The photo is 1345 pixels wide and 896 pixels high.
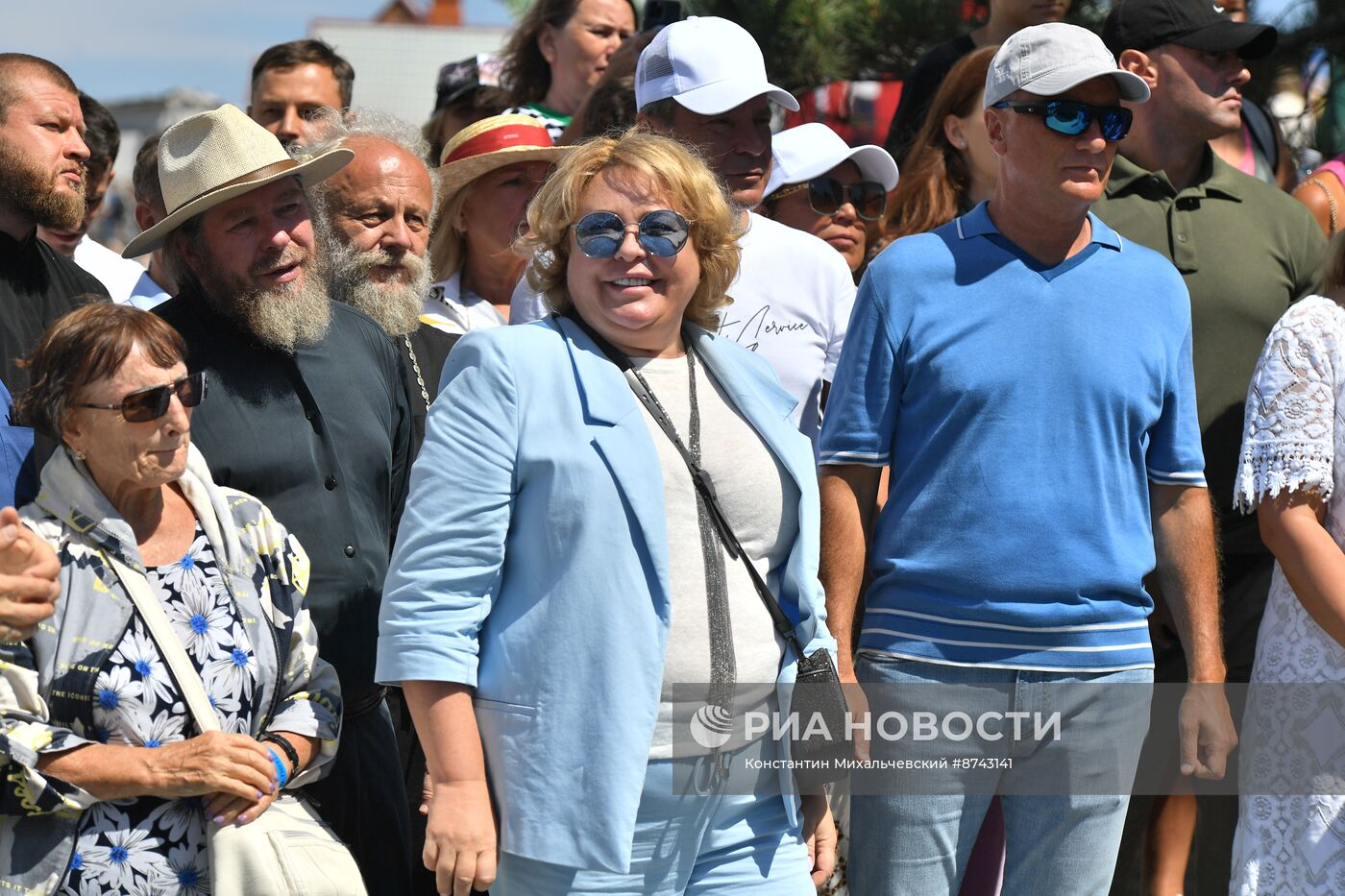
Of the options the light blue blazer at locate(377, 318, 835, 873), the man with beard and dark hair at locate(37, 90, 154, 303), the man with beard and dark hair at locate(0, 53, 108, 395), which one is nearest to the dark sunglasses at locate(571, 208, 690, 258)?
the light blue blazer at locate(377, 318, 835, 873)

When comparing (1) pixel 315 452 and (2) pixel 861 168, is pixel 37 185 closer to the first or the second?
(1) pixel 315 452

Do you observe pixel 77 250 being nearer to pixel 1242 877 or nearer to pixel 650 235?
pixel 650 235

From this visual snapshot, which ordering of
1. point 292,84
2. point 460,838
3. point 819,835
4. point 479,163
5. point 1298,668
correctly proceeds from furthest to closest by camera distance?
point 292,84 < point 479,163 < point 1298,668 < point 819,835 < point 460,838

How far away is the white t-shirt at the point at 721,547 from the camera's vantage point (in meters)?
2.96

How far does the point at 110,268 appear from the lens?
5.74m

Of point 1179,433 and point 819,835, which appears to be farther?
point 1179,433

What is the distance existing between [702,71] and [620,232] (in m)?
1.40

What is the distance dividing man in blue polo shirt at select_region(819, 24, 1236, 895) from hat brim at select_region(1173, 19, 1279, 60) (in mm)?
1210

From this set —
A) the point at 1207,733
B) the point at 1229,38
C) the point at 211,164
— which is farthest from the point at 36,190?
the point at 1229,38

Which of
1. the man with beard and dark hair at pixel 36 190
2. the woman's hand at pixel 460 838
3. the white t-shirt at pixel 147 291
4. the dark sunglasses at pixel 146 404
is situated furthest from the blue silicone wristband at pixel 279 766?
the white t-shirt at pixel 147 291

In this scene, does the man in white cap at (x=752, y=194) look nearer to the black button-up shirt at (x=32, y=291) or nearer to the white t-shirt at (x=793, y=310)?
the white t-shirt at (x=793, y=310)

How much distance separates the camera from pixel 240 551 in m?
3.29

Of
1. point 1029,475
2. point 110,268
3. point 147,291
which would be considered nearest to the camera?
point 1029,475

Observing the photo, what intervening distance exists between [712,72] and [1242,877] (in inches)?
100
